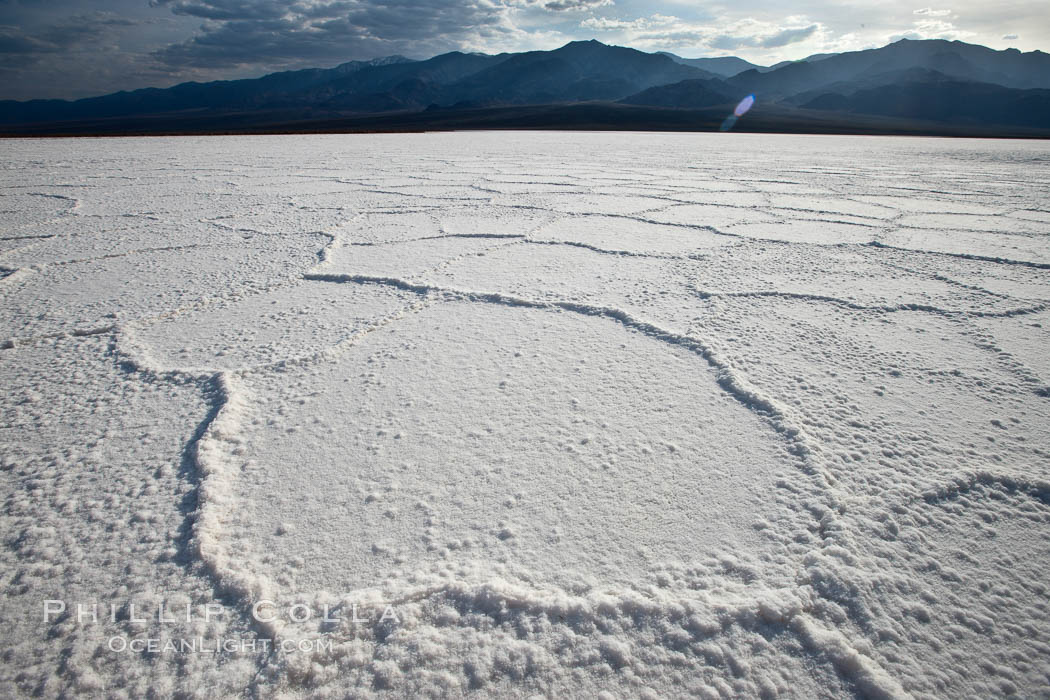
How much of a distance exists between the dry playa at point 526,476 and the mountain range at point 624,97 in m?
26.0

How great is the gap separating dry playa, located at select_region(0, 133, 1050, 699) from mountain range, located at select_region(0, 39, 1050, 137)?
26.0 meters

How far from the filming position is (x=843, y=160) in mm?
5488

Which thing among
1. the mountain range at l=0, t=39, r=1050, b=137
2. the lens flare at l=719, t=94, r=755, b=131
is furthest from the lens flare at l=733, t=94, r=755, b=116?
the mountain range at l=0, t=39, r=1050, b=137

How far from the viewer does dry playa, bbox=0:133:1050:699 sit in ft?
1.65

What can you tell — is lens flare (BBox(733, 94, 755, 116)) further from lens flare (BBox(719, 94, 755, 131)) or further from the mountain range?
the mountain range

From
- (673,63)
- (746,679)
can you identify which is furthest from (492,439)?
(673,63)

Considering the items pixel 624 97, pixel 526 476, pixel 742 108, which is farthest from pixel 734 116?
pixel 624 97

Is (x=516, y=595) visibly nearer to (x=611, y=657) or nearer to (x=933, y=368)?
(x=611, y=657)

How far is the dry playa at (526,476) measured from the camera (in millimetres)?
503

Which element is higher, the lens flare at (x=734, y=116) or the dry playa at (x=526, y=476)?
the lens flare at (x=734, y=116)

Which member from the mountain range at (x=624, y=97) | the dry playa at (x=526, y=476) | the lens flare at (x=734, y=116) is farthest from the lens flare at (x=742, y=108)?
the dry playa at (x=526, y=476)

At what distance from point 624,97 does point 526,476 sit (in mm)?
100582

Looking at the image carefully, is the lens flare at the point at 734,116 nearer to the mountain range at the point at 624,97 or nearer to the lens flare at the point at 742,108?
the lens flare at the point at 742,108

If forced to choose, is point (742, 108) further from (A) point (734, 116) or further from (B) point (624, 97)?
(B) point (624, 97)
